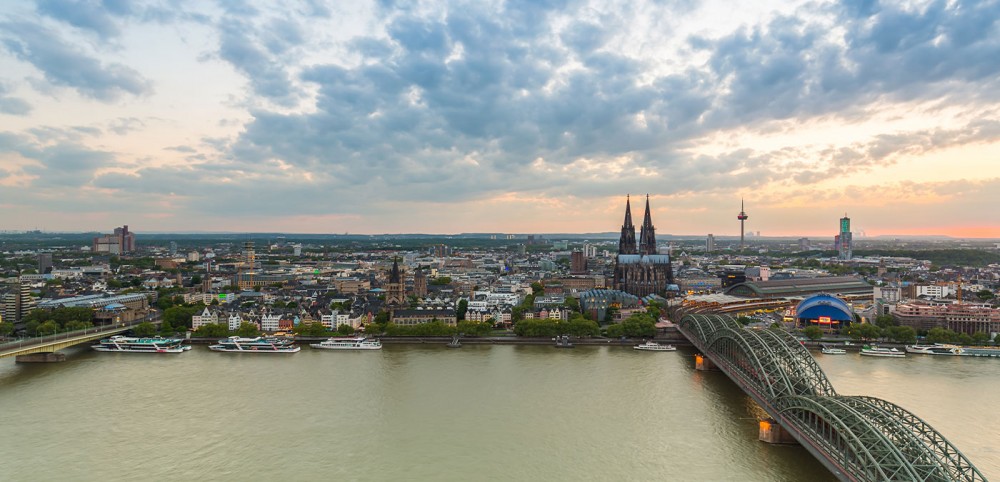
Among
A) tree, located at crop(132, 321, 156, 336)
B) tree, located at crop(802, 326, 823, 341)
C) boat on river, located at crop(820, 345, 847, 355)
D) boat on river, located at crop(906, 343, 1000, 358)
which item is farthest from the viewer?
tree, located at crop(132, 321, 156, 336)

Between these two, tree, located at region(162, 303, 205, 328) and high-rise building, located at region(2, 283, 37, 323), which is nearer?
tree, located at region(162, 303, 205, 328)

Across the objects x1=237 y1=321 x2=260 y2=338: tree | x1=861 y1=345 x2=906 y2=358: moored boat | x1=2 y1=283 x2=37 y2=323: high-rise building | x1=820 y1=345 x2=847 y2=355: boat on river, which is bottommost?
x1=820 y1=345 x2=847 y2=355: boat on river

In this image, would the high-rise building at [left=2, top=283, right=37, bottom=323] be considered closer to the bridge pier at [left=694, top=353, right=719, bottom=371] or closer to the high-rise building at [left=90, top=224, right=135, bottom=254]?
the bridge pier at [left=694, top=353, right=719, bottom=371]

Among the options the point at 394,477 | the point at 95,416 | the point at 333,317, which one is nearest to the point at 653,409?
the point at 394,477

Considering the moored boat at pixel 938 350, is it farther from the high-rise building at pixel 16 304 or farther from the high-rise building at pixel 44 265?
the high-rise building at pixel 44 265

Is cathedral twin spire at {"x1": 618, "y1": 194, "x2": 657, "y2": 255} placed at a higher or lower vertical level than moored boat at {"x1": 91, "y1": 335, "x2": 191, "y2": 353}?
higher

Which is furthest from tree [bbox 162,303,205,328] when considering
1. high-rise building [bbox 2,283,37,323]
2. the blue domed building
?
the blue domed building

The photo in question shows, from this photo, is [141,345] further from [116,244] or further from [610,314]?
[116,244]
